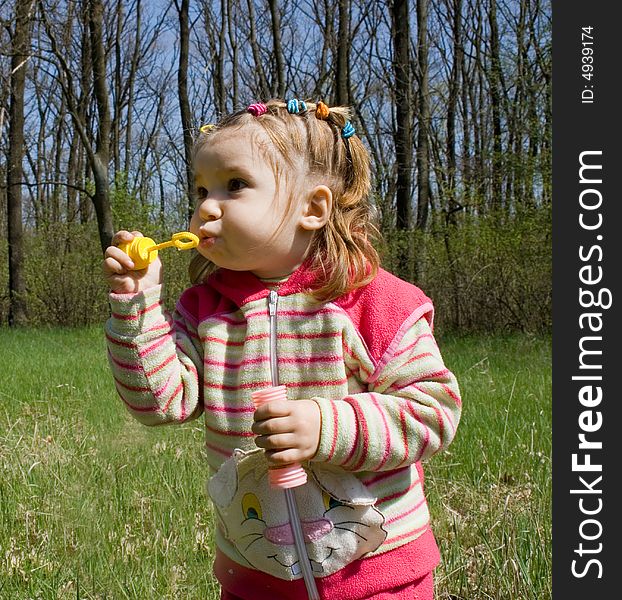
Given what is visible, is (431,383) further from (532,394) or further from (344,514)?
(532,394)

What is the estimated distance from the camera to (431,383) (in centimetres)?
136

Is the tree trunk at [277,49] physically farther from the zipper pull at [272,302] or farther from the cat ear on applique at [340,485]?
the cat ear on applique at [340,485]

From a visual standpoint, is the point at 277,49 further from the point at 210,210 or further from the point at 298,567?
the point at 298,567

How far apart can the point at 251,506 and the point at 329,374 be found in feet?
0.95

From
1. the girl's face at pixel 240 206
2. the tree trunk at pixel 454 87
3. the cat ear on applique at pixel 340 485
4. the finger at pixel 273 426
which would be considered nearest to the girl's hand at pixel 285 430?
the finger at pixel 273 426

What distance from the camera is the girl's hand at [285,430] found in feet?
3.99

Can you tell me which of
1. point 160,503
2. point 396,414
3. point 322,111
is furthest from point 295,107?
point 160,503

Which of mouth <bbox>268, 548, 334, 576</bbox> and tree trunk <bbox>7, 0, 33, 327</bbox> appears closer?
mouth <bbox>268, 548, 334, 576</bbox>

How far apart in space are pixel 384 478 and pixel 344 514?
0.11 m

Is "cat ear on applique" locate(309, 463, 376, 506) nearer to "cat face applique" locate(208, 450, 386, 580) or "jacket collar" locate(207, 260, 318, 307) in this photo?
"cat face applique" locate(208, 450, 386, 580)

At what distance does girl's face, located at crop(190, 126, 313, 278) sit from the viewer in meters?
1.42

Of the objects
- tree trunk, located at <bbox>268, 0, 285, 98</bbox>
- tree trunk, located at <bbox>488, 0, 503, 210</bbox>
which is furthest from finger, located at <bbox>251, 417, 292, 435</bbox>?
tree trunk, located at <bbox>268, 0, 285, 98</bbox>

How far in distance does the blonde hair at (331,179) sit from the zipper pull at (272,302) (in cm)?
8

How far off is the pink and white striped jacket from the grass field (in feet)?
2.80
